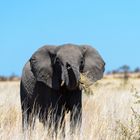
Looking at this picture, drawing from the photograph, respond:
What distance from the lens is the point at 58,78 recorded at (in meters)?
10.1

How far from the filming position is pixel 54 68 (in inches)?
409

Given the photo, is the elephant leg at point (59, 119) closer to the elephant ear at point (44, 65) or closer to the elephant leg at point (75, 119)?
the elephant leg at point (75, 119)

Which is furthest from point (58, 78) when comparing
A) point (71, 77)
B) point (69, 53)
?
point (71, 77)

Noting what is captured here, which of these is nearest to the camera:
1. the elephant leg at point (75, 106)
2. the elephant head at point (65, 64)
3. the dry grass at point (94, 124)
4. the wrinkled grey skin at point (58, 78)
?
the dry grass at point (94, 124)

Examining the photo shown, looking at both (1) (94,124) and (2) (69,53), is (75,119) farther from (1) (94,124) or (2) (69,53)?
(2) (69,53)

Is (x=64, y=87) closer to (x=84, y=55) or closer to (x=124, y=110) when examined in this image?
(x=84, y=55)

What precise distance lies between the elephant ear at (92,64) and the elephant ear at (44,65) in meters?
0.53

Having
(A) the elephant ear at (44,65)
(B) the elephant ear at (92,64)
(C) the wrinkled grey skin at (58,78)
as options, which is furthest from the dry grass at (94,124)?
(A) the elephant ear at (44,65)

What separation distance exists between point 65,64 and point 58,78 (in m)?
0.72

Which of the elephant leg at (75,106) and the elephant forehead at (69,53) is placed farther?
the elephant leg at (75,106)

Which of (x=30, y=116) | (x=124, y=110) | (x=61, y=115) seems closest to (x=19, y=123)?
(x=30, y=116)

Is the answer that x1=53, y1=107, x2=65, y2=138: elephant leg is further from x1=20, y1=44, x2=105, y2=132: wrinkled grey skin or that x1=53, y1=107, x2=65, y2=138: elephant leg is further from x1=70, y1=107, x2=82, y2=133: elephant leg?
x1=70, y1=107, x2=82, y2=133: elephant leg

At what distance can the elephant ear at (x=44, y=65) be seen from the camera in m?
10.4

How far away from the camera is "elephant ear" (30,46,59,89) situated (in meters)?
10.4
